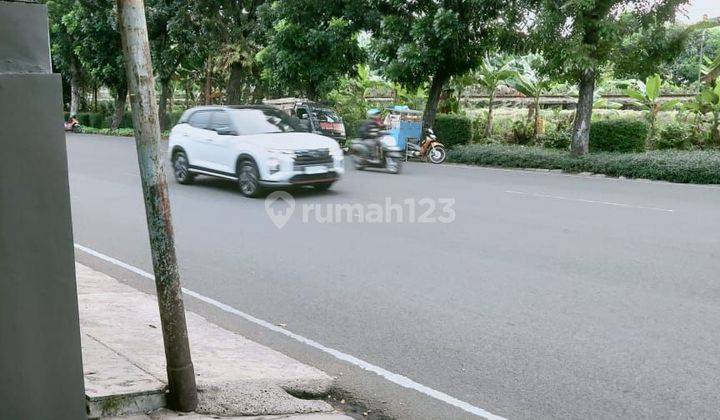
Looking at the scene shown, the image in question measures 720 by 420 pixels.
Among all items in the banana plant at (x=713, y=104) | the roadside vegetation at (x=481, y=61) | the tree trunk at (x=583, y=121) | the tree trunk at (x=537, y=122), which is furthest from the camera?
the tree trunk at (x=537, y=122)

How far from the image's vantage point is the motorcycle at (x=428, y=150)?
76.8ft

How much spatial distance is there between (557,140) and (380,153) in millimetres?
8513

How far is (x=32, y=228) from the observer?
11.3ft

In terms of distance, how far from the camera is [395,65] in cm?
2411

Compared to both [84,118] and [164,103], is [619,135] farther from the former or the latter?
[84,118]

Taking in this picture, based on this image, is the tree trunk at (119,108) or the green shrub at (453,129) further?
the tree trunk at (119,108)

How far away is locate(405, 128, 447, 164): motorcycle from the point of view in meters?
23.4

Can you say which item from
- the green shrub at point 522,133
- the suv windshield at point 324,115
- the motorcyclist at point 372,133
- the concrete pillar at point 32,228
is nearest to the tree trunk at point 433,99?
the green shrub at point 522,133

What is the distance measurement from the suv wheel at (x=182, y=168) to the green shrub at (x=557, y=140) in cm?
1369

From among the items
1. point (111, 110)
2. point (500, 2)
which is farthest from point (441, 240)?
point (111, 110)

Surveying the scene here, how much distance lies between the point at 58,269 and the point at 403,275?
485 centimetres

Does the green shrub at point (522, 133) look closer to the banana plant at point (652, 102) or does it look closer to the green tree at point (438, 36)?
the green tree at point (438, 36)

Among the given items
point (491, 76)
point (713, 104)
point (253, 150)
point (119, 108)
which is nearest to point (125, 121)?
point (119, 108)

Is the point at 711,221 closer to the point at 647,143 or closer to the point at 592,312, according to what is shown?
the point at 592,312
